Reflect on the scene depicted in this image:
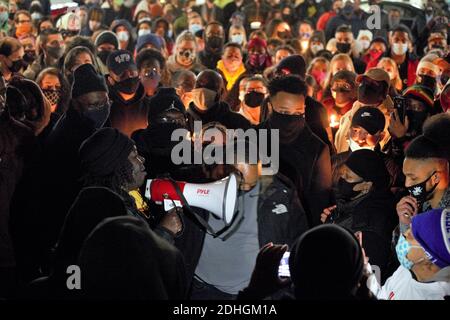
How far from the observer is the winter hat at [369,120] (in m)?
6.07

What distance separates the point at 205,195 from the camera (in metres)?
3.85

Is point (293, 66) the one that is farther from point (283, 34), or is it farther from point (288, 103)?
point (283, 34)

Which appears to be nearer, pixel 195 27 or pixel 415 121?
pixel 415 121

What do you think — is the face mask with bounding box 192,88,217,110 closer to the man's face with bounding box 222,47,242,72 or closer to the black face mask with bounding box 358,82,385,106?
the black face mask with bounding box 358,82,385,106

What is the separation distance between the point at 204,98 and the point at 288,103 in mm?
1227

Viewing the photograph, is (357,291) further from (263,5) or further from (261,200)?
(263,5)

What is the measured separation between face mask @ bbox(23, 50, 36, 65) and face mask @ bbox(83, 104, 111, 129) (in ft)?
14.7

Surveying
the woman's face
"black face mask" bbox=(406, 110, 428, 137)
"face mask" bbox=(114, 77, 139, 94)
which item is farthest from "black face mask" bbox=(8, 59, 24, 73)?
"black face mask" bbox=(406, 110, 428, 137)

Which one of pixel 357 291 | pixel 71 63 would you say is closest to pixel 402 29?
pixel 71 63

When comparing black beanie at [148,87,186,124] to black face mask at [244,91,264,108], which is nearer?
black beanie at [148,87,186,124]

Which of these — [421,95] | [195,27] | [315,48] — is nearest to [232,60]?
[315,48]

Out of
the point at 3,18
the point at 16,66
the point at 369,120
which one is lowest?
the point at 369,120

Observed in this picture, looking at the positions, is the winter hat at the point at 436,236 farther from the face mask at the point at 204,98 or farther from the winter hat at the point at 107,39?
the winter hat at the point at 107,39

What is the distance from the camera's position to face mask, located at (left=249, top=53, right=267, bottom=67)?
9.92 m
